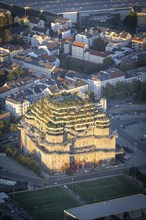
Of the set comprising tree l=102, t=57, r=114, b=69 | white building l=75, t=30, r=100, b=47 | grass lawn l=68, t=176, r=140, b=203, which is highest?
white building l=75, t=30, r=100, b=47

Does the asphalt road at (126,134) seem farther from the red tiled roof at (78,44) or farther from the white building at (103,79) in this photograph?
the red tiled roof at (78,44)

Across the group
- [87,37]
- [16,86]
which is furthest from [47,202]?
[87,37]

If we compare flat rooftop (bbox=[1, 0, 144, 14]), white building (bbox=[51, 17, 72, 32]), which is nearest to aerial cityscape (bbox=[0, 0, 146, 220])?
white building (bbox=[51, 17, 72, 32])

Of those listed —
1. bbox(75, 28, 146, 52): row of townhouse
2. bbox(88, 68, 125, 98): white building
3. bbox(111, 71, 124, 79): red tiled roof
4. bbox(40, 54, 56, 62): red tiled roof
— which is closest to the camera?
bbox(88, 68, 125, 98): white building

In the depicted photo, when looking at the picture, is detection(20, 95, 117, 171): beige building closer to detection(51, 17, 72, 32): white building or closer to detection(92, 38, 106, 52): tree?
detection(92, 38, 106, 52): tree

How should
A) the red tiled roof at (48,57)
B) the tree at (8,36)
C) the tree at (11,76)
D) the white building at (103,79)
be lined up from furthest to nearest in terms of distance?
the tree at (8,36)
the red tiled roof at (48,57)
the tree at (11,76)
the white building at (103,79)

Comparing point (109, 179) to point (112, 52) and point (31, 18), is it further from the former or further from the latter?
point (31, 18)

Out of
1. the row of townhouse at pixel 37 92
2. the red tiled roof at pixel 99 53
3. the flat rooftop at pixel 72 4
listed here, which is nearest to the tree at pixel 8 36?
the red tiled roof at pixel 99 53
